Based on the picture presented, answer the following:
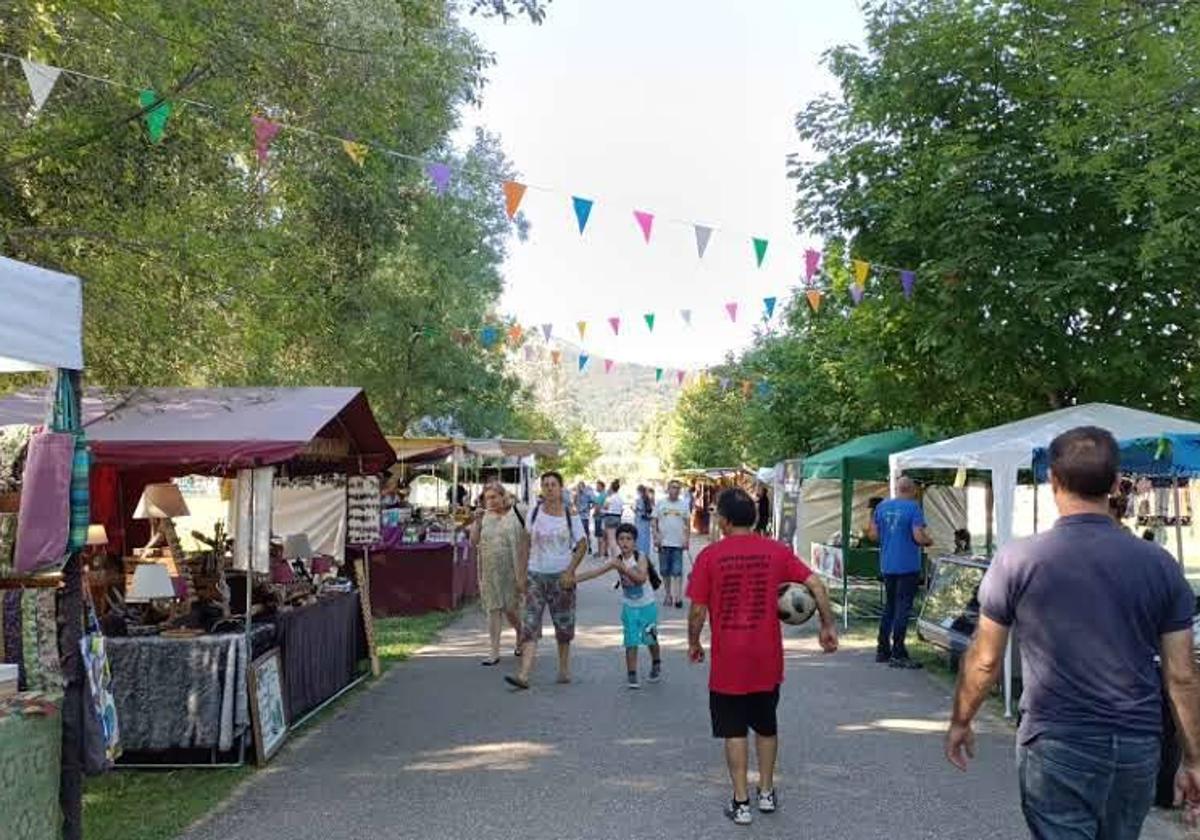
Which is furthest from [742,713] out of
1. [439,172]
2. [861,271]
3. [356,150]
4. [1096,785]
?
[861,271]

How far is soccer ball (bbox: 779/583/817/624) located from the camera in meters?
5.54

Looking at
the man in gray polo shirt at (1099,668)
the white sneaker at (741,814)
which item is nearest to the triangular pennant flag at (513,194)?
the white sneaker at (741,814)

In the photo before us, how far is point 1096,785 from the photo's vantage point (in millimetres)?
3023

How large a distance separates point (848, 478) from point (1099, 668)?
11.6 metres

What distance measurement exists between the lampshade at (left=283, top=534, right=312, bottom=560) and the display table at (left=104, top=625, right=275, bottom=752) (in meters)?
2.24

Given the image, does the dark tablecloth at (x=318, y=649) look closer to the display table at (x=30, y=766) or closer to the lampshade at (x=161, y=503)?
the lampshade at (x=161, y=503)

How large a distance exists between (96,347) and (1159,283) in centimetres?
1142

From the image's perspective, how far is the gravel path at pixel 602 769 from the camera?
17.7ft

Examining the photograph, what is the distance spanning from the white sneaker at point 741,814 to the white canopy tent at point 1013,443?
11.6 ft

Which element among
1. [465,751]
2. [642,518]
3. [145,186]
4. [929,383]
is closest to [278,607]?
[465,751]

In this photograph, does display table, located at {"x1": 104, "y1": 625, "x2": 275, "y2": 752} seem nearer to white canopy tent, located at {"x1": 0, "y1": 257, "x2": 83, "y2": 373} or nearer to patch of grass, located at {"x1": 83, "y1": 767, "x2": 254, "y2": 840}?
patch of grass, located at {"x1": 83, "y1": 767, "x2": 254, "y2": 840}

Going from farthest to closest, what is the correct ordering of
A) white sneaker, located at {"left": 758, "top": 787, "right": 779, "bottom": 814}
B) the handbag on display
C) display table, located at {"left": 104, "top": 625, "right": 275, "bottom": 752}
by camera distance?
1. display table, located at {"left": 104, "top": 625, "right": 275, "bottom": 752}
2. white sneaker, located at {"left": 758, "top": 787, "right": 779, "bottom": 814}
3. the handbag on display

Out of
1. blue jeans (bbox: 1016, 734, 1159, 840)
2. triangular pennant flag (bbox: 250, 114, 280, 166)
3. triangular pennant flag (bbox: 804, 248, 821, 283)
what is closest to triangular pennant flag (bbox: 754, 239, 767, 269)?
triangular pennant flag (bbox: 804, 248, 821, 283)

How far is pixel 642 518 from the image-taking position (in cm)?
1939
